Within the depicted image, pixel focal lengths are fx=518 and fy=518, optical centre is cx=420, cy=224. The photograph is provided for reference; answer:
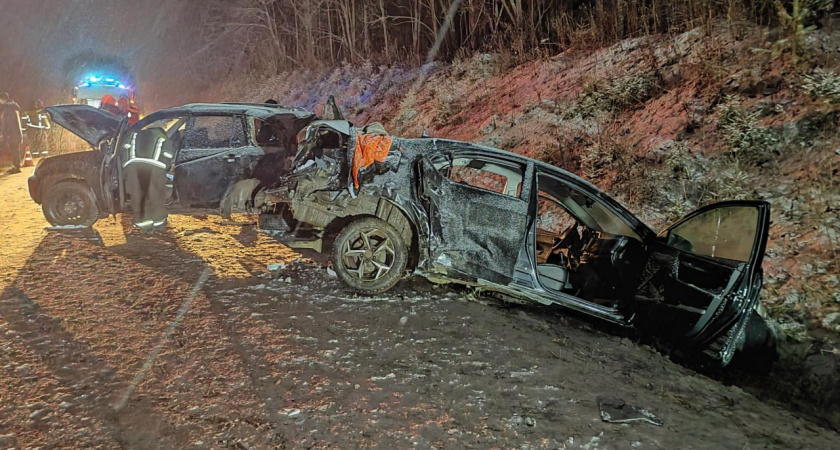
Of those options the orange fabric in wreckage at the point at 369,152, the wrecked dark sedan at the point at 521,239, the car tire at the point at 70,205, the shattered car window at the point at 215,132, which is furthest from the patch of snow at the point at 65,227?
the orange fabric in wreckage at the point at 369,152

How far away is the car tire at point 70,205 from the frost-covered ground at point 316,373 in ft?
5.57

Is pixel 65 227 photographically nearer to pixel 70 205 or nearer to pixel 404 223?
pixel 70 205

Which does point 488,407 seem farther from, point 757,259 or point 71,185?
point 71,185

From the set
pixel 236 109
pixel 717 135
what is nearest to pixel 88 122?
pixel 236 109

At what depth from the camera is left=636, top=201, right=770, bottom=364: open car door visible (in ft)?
12.3

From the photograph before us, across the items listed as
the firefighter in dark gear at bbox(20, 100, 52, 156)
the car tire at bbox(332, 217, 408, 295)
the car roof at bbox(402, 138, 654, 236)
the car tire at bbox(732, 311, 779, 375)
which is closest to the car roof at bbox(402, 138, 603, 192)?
the car roof at bbox(402, 138, 654, 236)

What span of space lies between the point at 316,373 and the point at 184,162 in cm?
452

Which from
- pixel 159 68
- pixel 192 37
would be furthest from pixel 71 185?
pixel 159 68

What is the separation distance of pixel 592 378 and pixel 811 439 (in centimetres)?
125

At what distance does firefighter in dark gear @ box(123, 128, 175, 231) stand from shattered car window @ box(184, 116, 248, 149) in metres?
0.37

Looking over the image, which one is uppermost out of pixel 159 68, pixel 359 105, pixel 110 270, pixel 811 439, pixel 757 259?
pixel 159 68

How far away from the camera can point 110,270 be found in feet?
18.1

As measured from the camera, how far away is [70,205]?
7.17m

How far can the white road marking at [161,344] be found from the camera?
3.16 m
